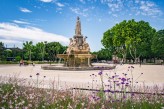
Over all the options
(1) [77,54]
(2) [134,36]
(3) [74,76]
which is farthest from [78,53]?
(2) [134,36]

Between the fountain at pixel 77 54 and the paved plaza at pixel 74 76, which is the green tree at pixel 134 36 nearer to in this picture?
the fountain at pixel 77 54

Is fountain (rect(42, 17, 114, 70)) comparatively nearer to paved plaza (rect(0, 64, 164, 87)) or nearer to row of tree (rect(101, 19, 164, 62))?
paved plaza (rect(0, 64, 164, 87))

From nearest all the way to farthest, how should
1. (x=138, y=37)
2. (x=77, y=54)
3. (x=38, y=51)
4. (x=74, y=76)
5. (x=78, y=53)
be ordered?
(x=74, y=76) → (x=77, y=54) → (x=78, y=53) → (x=138, y=37) → (x=38, y=51)

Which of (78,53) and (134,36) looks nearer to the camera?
(78,53)

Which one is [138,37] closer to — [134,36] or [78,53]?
[134,36]

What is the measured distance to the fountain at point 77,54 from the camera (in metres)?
39.4

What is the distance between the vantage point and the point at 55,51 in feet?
442

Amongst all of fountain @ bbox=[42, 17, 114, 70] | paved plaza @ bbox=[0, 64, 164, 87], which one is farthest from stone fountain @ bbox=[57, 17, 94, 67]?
paved plaza @ bbox=[0, 64, 164, 87]

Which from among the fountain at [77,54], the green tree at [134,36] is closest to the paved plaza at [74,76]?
the fountain at [77,54]

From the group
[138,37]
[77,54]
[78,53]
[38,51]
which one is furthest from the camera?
[38,51]

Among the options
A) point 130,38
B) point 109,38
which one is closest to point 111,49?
point 109,38

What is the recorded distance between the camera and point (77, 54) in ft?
131

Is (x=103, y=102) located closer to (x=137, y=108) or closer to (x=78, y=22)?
(x=137, y=108)

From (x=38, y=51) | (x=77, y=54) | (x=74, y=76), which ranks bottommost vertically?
(x=74, y=76)
